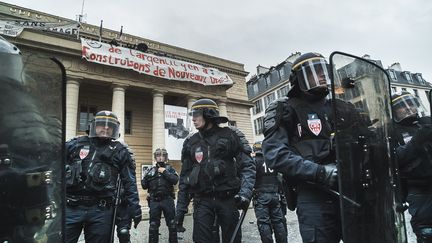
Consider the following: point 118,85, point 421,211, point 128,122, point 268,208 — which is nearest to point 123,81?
point 118,85

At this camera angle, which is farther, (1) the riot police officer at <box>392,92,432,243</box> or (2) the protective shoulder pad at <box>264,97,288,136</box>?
(1) the riot police officer at <box>392,92,432,243</box>

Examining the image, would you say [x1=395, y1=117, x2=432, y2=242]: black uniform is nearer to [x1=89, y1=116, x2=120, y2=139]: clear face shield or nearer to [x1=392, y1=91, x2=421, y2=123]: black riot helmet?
[x1=392, y1=91, x2=421, y2=123]: black riot helmet

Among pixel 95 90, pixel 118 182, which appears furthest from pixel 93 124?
pixel 95 90

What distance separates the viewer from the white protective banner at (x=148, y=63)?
52.9ft

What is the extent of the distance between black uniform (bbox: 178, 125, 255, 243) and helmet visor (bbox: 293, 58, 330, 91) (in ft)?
4.63

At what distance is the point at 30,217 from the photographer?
1.46 m

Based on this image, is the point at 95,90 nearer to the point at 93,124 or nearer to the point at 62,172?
the point at 93,124

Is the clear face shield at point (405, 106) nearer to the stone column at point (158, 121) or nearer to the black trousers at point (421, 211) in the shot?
the black trousers at point (421, 211)

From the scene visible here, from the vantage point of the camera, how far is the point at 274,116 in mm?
2369

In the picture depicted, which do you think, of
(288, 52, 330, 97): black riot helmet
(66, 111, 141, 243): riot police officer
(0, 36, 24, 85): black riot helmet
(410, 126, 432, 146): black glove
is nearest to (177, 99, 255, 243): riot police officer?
(66, 111, 141, 243): riot police officer

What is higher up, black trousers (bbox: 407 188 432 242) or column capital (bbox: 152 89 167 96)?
column capital (bbox: 152 89 167 96)

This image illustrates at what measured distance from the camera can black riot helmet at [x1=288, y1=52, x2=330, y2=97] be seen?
2.34 meters

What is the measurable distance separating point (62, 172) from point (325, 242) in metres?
1.72

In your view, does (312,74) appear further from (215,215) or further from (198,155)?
(215,215)
